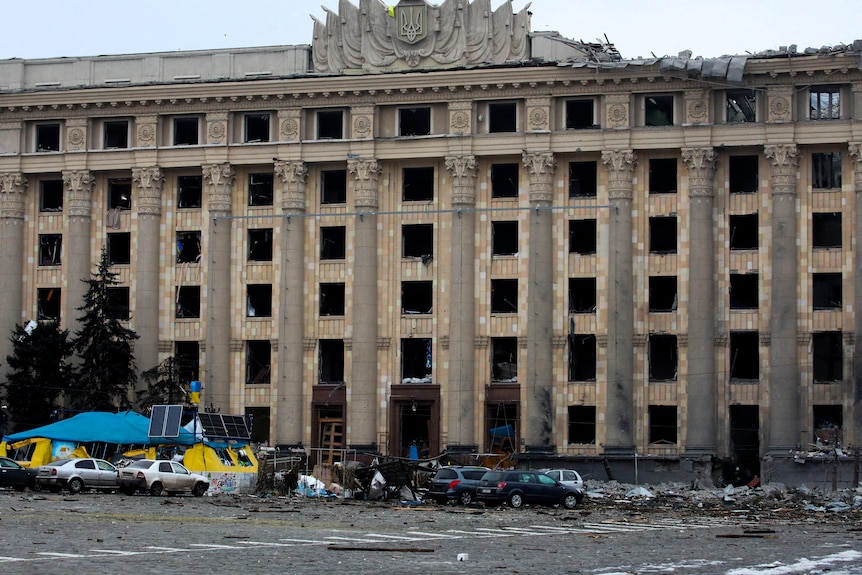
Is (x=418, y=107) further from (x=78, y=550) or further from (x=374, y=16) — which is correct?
(x=78, y=550)

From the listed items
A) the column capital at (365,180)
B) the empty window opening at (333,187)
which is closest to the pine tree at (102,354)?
the empty window opening at (333,187)

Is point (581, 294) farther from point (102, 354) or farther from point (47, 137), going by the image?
point (47, 137)

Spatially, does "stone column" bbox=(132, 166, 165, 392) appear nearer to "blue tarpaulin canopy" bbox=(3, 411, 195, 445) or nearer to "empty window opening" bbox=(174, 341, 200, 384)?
"empty window opening" bbox=(174, 341, 200, 384)

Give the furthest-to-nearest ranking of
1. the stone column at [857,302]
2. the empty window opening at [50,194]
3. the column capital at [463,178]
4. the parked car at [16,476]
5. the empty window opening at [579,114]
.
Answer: the empty window opening at [50,194]
the column capital at [463,178]
the empty window opening at [579,114]
the stone column at [857,302]
the parked car at [16,476]

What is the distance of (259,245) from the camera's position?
71.9 meters

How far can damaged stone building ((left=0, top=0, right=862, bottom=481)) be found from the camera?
2603 inches

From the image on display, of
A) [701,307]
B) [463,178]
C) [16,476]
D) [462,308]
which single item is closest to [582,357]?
[462,308]

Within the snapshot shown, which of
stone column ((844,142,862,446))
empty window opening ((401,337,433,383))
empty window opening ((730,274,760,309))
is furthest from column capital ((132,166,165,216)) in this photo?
stone column ((844,142,862,446))

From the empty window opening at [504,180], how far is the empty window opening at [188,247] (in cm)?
1440

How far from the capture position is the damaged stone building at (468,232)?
2603 inches

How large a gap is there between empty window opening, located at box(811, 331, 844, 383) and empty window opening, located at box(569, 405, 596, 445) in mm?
9895

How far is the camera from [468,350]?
2699 inches

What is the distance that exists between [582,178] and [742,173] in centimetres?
715

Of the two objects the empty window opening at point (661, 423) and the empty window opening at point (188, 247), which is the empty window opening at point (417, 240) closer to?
the empty window opening at point (188, 247)
